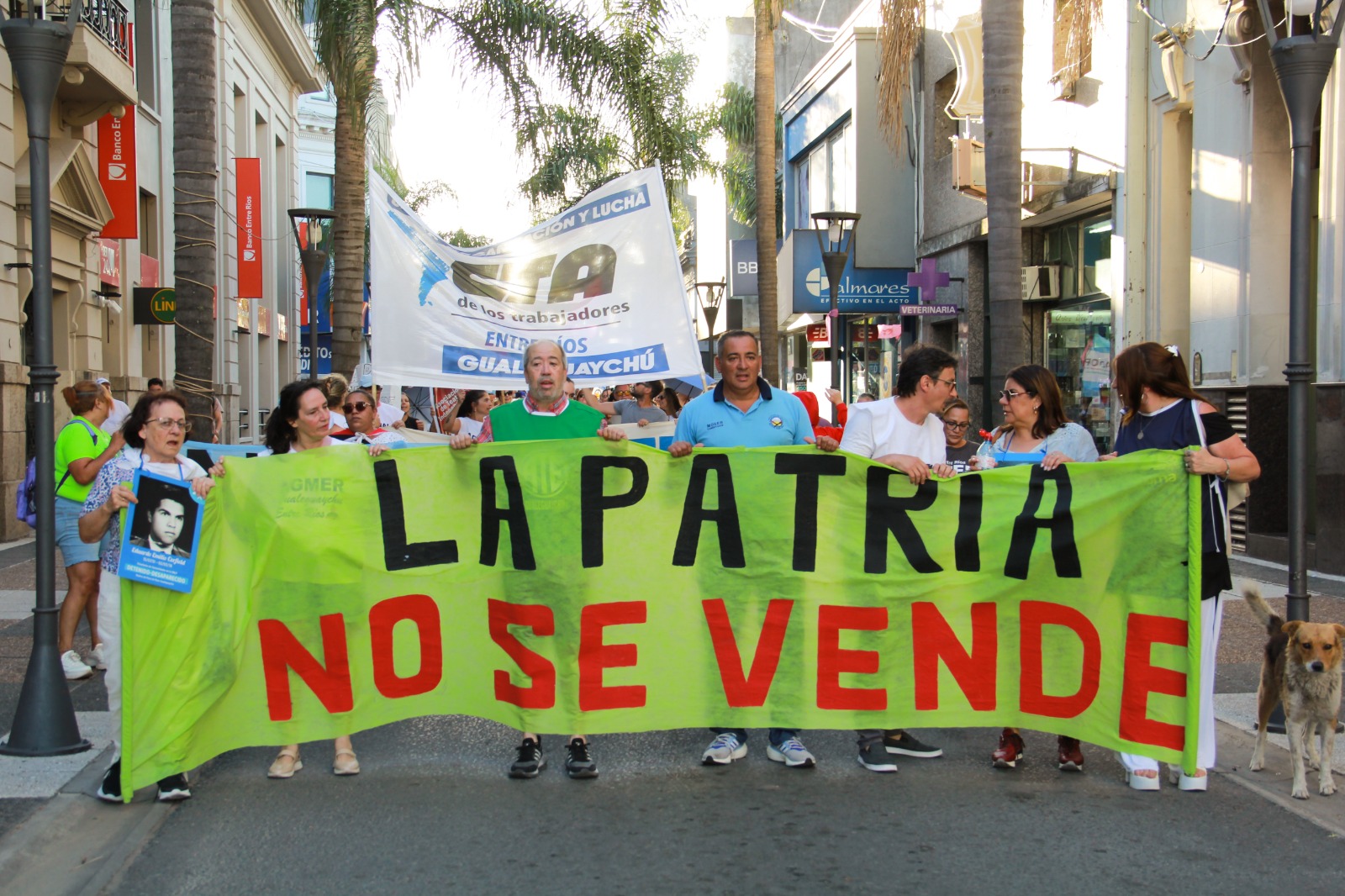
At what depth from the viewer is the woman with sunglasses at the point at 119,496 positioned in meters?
5.14

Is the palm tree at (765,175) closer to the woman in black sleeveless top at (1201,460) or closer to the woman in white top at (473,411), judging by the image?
the woman in white top at (473,411)

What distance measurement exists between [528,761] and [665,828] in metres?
0.94

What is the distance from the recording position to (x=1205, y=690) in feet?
17.4

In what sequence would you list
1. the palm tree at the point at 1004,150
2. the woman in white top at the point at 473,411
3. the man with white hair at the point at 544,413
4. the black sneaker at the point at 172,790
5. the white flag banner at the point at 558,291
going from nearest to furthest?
the black sneaker at the point at 172,790, the man with white hair at the point at 544,413, the white flag banner at the point at 558,291, the palm tree at the point at 1004,150, the woman in white top at the point at 473,411

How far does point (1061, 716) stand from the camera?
553 centimetres

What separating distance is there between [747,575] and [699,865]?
1616 mm

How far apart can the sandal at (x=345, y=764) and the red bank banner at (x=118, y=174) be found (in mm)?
16360

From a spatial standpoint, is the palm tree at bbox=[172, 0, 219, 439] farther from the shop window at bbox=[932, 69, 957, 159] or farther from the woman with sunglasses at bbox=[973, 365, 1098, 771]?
the shop window at bbox=[932, 69, 957, 159]

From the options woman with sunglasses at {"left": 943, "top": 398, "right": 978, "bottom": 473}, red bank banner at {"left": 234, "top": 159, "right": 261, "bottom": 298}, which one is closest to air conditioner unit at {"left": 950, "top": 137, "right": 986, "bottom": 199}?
woman with sunglasses at {"left": 943, "top": 398, "right": 978, "bottom": 473}

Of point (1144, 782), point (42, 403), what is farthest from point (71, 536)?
point (1144, 782)

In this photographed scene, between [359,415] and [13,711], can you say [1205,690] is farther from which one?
[13,711]

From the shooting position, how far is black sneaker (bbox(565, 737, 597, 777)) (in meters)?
5.49

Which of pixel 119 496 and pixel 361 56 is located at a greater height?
pixel 361 56

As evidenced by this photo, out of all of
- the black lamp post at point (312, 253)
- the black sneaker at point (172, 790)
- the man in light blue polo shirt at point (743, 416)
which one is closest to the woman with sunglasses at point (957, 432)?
the man in light blue polo shirt at point (743, 416)
